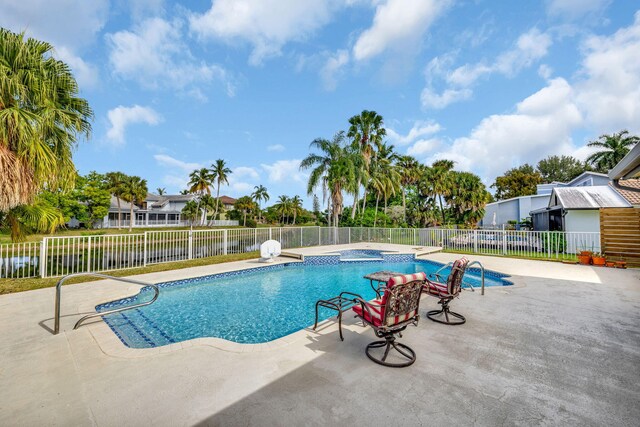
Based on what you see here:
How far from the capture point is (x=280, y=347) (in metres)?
3.41

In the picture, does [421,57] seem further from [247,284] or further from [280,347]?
[280,347]

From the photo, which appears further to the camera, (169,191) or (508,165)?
(169,191)

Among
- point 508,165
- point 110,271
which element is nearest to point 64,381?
point 110,271

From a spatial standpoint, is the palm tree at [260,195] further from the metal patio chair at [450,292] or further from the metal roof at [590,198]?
the metal patio chair at [450,292]

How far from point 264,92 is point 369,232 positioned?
476 inches

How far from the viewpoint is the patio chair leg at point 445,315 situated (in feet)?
14.0

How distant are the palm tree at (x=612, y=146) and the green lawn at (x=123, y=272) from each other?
37205 mm

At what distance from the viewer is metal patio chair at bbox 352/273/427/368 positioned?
296cm

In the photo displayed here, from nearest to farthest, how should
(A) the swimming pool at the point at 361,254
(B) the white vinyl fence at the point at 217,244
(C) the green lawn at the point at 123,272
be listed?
(C) the green lawn at the point at 123,272, (B) the white vinyl fence at the point at 217,244, (A) the swimming pool at the point at 361,254

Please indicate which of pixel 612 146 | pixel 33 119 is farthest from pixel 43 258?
pixel 612 146

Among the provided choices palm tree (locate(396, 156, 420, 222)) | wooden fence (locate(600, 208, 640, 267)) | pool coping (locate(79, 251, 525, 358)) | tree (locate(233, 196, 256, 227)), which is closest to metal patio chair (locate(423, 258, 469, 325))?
pool coping (locate(79, 251, 525, 358))

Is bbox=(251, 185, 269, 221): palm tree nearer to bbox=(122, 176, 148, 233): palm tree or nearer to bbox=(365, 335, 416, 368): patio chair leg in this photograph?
bbox=(122, 176, 148, 233): palm tree

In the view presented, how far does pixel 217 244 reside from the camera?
1204 centimetres

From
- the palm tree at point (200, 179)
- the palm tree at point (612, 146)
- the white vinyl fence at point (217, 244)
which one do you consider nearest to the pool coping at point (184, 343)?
the white vinyl fence at point (217, 244)
